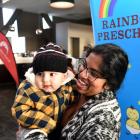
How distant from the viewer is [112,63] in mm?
840

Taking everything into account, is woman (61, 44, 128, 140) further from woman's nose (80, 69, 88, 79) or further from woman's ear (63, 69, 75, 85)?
woman's ear (63, 69, 75, 85)

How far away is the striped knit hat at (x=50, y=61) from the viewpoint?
94 centimetres

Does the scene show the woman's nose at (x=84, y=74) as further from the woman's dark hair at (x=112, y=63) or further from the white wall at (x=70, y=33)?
the white wall at (x=70, y=33)

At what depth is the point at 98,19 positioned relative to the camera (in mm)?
1372

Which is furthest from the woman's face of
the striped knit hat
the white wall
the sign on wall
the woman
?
the white wall

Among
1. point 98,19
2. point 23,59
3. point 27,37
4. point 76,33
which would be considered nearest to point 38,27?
point 27,37

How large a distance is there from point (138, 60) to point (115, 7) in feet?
1.00

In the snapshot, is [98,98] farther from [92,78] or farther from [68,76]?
[68,76]

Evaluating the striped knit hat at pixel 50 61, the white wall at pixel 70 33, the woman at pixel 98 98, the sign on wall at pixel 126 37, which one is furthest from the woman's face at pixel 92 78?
the white wall at pixel 70 33

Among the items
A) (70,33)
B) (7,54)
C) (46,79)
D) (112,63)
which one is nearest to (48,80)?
(46,79)

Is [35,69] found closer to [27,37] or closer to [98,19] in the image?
[98,19]

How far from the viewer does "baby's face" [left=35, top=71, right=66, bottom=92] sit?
37.1 inches

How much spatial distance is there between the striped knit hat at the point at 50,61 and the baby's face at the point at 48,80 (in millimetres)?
18

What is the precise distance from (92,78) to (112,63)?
94 mm
